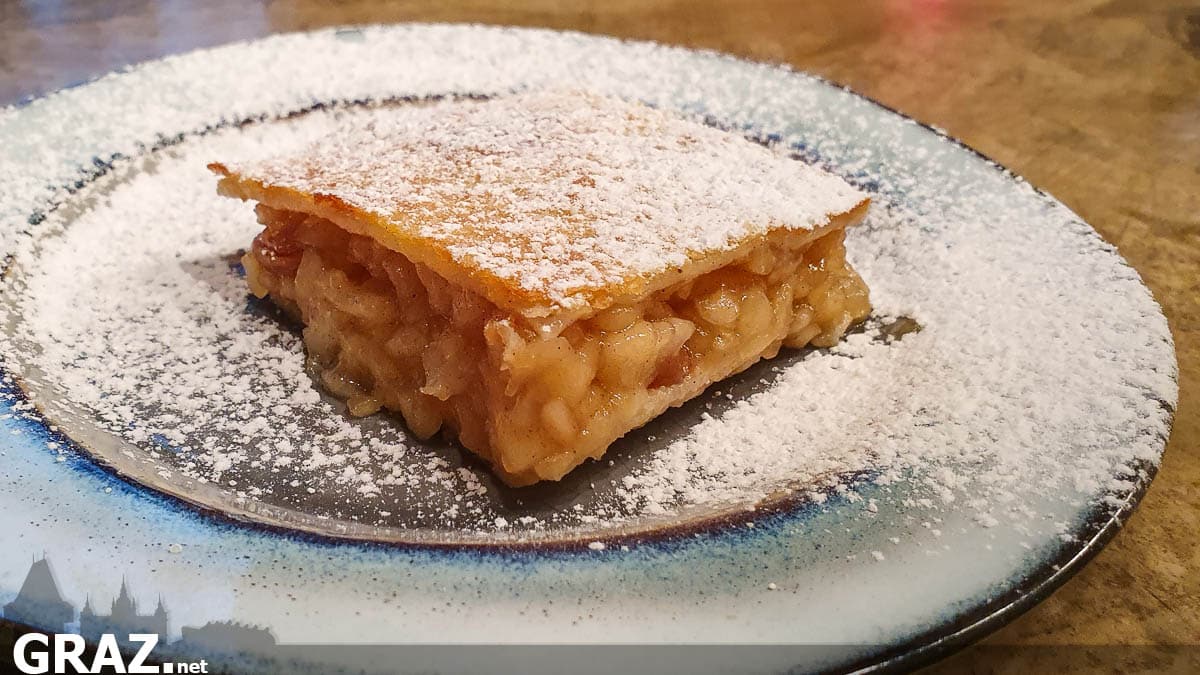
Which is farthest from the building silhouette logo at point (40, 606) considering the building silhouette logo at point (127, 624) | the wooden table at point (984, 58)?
the wooden table at point (984, 58)

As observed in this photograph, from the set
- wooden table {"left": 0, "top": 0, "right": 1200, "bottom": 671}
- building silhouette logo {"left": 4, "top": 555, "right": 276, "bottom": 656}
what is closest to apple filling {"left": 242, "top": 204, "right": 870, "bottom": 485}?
building silhouette logo {"left": 4, "top": 555, "right": 276, "bottom": 656}

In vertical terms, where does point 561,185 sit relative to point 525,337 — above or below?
above

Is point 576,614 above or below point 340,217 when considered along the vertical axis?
below

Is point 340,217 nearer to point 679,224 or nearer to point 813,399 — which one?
point 679,224

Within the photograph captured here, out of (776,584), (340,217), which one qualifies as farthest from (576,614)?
(340,217)

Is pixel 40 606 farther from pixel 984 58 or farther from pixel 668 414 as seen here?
pixel 984 58

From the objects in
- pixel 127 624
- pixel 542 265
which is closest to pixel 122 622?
pixel 127 624

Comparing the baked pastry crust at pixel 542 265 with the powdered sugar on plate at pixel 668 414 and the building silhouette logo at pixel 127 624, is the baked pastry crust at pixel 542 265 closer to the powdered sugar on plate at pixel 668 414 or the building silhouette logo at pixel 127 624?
the powdered sugar on plate at pixel 668 414

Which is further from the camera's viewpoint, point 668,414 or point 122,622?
point 668,414
